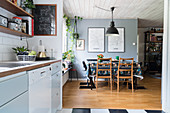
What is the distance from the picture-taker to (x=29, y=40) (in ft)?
8.49

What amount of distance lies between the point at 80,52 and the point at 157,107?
144 inches

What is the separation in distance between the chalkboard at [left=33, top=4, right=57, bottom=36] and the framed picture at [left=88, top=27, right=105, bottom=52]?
3280 mm

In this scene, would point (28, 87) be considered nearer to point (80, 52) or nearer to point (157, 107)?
point (157, 107)

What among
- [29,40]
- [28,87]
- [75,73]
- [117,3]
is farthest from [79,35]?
[28,87]

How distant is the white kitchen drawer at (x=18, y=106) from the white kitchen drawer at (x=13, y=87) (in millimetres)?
31

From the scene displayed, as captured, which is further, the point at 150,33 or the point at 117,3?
the point at 150,33

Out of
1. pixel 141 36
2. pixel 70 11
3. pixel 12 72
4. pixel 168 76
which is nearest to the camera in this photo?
pixel 12 72

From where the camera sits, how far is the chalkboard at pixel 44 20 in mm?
2594

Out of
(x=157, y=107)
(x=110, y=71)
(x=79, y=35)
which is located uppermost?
(x=79, y=35)

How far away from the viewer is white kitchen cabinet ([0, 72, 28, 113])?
789 mm

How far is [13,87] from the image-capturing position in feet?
2.96

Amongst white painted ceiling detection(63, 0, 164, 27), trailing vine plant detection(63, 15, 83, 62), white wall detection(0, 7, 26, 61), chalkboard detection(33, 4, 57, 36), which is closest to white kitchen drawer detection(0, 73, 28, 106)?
white wall detection(0, 7, 26, 61)

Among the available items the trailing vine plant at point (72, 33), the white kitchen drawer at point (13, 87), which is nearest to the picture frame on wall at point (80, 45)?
the trailing vine plant at point (72, 33)

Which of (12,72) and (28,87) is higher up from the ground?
(12,72)
